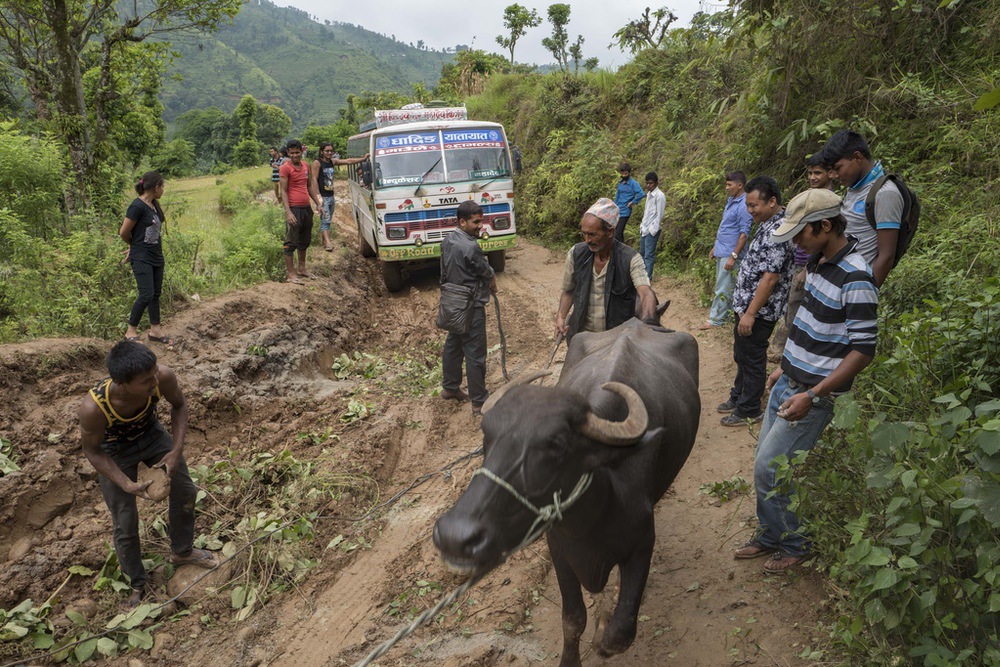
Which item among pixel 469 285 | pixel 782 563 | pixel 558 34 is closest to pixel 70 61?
pixel 469 285

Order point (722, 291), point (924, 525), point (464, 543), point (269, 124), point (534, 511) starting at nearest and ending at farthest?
point (464, 543)
point (534, 511)
point (924, 525)
point (722, 291)
point (269, 124)

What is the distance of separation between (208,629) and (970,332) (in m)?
4.81

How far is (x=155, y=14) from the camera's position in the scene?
1061 centimetres

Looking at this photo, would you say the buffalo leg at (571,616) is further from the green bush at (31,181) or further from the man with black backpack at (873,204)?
the green bush at (31,181)

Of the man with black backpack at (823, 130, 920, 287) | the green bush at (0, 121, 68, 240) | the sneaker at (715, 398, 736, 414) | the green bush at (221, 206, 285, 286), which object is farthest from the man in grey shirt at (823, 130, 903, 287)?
the green bush at (0, 121, 68, 240)

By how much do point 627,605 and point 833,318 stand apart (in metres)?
1.66

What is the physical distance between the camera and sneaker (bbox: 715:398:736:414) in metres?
5.46

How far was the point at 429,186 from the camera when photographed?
1012 cm

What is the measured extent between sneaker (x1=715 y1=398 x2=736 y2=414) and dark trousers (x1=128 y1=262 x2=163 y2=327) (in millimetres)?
5833

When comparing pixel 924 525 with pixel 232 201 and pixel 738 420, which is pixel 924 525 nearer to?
pixel 738 420

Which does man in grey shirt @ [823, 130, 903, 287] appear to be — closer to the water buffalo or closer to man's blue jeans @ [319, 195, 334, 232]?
the water buffalo

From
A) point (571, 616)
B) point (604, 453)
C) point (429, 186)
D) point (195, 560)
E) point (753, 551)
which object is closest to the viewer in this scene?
point (604, 453)

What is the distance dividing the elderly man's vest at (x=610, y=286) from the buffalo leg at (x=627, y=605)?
6.41 feet

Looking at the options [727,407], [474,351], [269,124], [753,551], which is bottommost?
[753,551]
